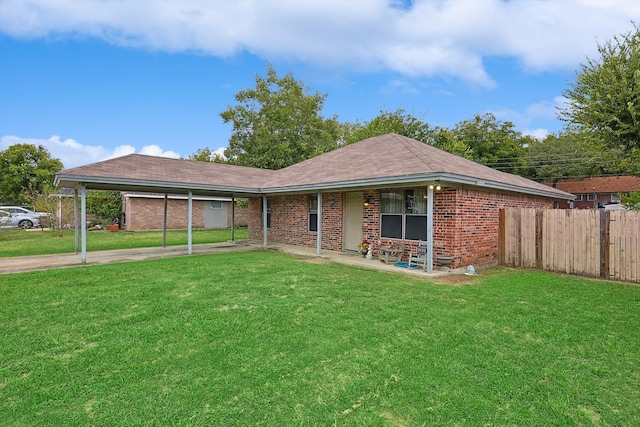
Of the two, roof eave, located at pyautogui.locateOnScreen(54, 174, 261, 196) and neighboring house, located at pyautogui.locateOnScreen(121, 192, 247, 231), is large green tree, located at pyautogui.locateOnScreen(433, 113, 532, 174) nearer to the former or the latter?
neighboring house, located at pyautogui.locateOnScreen(121, 192, 247, 231)

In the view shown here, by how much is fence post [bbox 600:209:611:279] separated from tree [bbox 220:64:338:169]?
2335 centimetres

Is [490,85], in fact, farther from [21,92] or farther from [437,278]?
[21,92]

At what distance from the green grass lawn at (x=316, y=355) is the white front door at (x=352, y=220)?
474 cm

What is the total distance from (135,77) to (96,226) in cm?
1076

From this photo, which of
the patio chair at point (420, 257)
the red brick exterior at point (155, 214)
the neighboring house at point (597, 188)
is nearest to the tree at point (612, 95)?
the patio chair at point (420, 257)

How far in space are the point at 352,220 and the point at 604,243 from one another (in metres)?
6.59

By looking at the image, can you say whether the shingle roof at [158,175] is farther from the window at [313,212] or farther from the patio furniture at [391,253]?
the patio furniture at [391,253]

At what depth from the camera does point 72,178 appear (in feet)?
27.3

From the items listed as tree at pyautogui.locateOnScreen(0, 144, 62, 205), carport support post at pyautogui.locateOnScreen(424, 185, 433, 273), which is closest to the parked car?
tree at pyautogui.locateOnScreen(0, 144, 62, 205)

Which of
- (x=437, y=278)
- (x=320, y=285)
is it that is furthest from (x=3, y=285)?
(x=437, y=278)

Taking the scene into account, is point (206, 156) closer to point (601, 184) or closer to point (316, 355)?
point (316, 355)

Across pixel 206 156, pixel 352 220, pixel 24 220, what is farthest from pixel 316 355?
pixel 206 156

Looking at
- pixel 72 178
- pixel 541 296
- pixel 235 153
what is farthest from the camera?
pixel 235 153

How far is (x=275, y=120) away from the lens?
1190 inches
